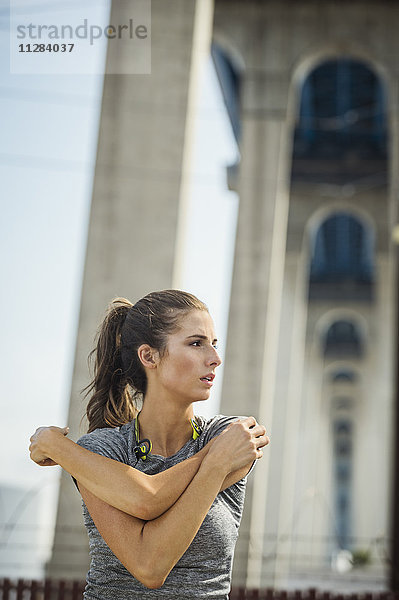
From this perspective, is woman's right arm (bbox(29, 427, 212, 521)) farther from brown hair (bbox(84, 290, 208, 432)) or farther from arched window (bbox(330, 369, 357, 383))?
arched window (bbox(330, 369, 357, 383))

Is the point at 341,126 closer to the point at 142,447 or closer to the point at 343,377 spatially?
the point at 142,447

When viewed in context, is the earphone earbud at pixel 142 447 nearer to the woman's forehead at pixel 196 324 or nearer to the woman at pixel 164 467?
the woman at pixel 164 467

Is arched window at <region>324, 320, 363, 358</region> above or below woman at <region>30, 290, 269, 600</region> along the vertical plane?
above

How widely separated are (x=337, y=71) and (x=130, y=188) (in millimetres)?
13379

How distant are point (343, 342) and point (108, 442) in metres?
43.8

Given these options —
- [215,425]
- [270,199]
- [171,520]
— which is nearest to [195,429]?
[215,425]

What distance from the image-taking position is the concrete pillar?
32.1ft

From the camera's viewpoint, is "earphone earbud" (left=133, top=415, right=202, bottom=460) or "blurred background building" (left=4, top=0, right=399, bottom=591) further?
"blurred background building" (left=4, top=0, right=399, bottom=591)

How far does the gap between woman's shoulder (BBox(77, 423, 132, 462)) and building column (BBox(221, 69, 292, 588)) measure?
13.7 meters

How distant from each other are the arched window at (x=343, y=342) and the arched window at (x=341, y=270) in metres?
9.31

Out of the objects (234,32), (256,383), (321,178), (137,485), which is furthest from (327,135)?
(137,485)

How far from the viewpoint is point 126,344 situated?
98.4 inches

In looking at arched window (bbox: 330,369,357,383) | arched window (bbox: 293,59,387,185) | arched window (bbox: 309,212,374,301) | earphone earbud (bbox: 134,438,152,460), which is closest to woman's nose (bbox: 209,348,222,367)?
earphone earbud (bbox: 134,438,152,460)

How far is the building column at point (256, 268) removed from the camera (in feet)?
52.9
